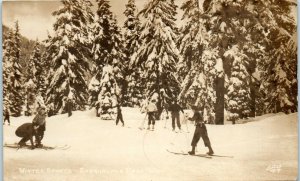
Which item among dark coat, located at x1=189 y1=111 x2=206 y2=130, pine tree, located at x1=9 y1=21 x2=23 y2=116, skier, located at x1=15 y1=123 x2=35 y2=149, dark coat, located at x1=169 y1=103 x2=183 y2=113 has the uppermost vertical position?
pine tree, located at x1=9 y1=21 x2=23 y2=116

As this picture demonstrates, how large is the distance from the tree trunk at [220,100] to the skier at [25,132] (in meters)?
2.44

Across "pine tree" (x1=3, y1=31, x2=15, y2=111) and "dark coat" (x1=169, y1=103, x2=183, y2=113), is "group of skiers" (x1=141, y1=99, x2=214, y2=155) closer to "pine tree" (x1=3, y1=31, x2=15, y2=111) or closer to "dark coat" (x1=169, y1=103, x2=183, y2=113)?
"dark coat" (x1=169, y1=103, x2=183, y2=113)

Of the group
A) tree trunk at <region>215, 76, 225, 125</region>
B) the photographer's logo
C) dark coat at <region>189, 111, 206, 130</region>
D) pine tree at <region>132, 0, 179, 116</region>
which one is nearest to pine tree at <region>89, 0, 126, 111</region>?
pine tree at <region>132, 0, 179, 116</region>

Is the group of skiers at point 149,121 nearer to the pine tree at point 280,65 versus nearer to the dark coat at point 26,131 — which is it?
the dark coat at point 26,131

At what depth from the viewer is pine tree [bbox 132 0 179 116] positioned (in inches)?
222

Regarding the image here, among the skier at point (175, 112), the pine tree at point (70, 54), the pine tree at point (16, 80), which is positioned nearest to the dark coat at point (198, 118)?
the skier at point (175, 112)

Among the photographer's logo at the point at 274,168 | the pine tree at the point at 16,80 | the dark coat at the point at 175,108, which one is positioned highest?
the pine tree at the point at 16,80

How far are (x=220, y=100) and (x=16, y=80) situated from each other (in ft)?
8.86

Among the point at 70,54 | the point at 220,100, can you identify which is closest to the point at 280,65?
the point at 220,100

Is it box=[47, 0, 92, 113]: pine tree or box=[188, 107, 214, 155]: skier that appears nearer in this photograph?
box=[188, 107, 214, 155]: skier

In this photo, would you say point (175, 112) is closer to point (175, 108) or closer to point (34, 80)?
point (175, 108)

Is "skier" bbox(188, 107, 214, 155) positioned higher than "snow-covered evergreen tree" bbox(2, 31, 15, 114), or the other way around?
"snow-covered evergreen tree" bbox(2, 31, 15, 114)

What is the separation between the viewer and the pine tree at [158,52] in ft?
18.5

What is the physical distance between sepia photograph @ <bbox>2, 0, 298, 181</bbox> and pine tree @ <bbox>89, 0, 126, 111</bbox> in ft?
0.04
